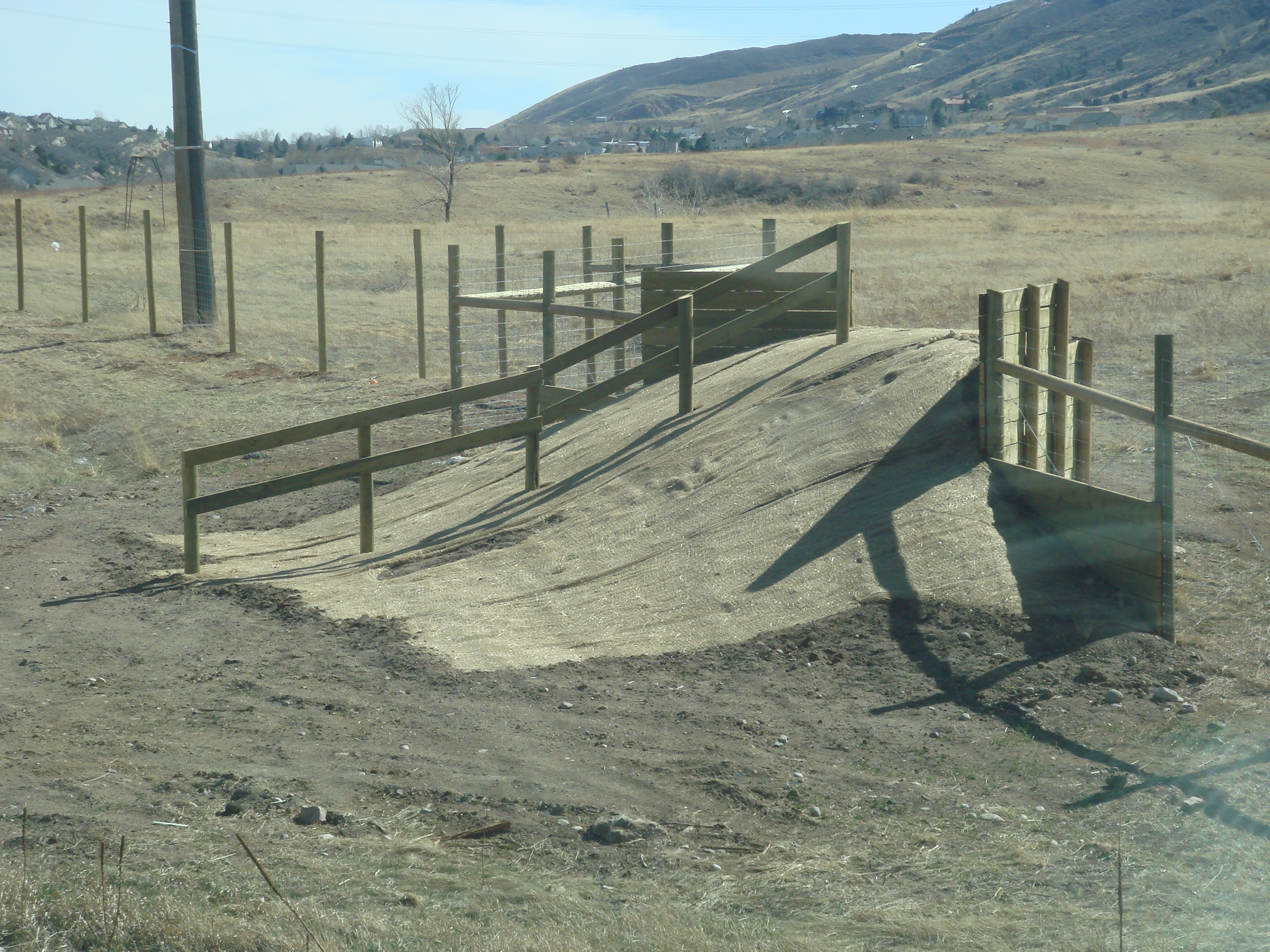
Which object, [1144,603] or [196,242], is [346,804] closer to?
[1144,603]

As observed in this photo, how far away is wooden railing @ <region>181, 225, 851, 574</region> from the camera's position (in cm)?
824

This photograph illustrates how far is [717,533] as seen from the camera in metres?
7.57

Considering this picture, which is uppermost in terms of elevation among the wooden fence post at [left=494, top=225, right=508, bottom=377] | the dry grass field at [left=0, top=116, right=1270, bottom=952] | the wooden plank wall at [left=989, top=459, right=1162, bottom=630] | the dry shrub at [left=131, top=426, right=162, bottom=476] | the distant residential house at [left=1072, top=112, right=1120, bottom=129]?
the distant residential house at [left=1072, top=112, right=1120, bottom=129]

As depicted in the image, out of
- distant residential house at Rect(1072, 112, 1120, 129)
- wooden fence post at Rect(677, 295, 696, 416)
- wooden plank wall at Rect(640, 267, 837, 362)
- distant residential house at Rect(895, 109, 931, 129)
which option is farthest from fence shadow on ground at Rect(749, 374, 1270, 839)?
distant residential house at Rect(895, 109, 931, 129)

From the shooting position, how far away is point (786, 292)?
1060 centimetres

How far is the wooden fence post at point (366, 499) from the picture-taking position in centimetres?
852

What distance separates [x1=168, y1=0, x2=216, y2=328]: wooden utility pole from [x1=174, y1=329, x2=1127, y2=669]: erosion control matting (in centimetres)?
1193

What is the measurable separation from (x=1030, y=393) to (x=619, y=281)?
6.38 meters

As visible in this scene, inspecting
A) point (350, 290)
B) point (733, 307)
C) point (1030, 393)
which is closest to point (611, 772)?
point (1030, 393)

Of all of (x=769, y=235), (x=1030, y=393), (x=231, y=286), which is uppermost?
(x=769, y=235)

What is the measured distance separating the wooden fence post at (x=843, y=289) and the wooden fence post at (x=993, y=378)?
2.23 m

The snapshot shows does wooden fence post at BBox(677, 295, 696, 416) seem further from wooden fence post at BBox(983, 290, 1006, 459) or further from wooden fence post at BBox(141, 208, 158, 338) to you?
wooden fence post at BBox(141, 208, 158, 338)

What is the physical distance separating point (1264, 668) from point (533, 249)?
2998 cm

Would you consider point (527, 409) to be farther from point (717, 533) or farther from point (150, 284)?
point (150, 284)
